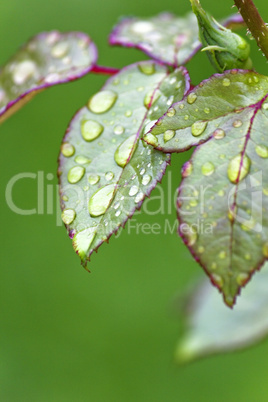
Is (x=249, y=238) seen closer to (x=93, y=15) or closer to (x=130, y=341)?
(x=130, y=341)

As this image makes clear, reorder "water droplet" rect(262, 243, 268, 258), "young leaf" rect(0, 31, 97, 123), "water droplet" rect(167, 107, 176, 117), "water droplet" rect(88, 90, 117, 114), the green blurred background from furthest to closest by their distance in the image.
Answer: the green blurred background
"young leaf" rect(0, 31, 97, 123)
"water droplet" rect(88, 90, 117, 114)
"water droplet" rect(167, 107, 176, 117)
"water droplet" rect(262, 243, 268, 258)

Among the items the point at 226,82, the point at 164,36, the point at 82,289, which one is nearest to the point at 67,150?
the point at 226,82

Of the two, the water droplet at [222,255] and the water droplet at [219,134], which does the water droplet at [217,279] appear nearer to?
the water droplet at [222,255]

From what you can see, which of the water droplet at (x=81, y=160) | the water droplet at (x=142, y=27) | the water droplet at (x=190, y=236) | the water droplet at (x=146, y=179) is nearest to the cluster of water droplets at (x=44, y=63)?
the water droplet at (x=142, y=27)

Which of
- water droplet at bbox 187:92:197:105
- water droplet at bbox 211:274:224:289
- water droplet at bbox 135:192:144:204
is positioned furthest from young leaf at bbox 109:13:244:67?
water droplet at bbox 211:274:224:289

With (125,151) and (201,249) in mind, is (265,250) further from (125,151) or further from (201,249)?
(125,151)

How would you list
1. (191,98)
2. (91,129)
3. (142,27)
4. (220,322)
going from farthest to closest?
1. (220,322)
2. (142,27)
3. (91,129)
4. (191,98)

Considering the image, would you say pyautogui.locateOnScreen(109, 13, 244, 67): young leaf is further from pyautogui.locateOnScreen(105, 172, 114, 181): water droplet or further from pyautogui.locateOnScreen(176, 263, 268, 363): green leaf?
pyautogui.locateOnScreen(176, 263, 268, 363): green leaf
